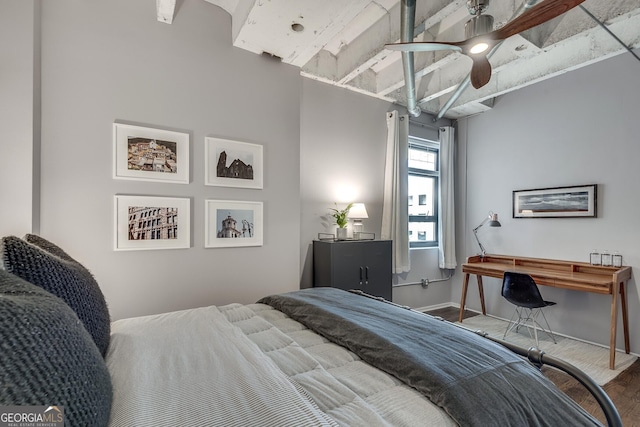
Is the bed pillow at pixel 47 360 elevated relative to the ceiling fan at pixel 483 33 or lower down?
lower down

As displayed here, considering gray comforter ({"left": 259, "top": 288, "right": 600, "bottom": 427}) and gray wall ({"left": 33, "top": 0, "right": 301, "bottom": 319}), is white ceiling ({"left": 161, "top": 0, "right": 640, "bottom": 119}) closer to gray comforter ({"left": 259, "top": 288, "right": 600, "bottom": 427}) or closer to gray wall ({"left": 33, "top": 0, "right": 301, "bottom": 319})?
gray wall ({"left": 33, "top": 0, "right": 301, "bottom": 319})

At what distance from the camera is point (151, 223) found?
89.7 inches

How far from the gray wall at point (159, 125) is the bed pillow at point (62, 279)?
1233 millimetres

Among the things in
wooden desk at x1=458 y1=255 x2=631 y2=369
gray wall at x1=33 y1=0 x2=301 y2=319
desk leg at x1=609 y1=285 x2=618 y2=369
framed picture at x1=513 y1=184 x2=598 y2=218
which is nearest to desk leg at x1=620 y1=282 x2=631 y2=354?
wooden desk at x1=458 y1=255 x2=631 y2=369

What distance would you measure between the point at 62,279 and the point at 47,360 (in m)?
0.51

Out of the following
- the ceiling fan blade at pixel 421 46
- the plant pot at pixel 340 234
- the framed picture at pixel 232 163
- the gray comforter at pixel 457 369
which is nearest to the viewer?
the gray comforter at pixel 457 369

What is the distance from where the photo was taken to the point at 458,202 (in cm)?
445

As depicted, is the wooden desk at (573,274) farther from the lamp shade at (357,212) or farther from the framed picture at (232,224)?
the framed picture at (232,224)

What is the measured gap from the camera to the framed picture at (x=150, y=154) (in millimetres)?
2184

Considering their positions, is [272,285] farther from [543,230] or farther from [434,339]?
[543,230]

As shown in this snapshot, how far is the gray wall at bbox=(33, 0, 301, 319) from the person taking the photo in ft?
6.72

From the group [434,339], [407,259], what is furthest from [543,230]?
[434,339]

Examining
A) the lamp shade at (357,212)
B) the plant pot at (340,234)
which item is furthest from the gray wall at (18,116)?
the lamp shade at (357,212)
